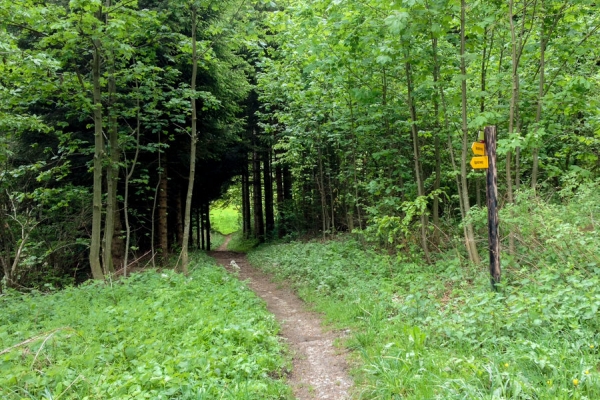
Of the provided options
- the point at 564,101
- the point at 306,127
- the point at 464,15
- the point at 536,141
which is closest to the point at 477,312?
the point at 536,141

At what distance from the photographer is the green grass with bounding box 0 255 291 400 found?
142 inches

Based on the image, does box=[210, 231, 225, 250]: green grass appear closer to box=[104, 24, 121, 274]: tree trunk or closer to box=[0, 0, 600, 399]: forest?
box=[0, 0, 600, 399]: forest

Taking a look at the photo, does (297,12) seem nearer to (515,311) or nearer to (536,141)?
(536,141)

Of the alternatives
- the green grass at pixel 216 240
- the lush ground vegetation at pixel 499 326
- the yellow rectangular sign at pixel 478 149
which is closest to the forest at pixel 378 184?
the lush ground vegetation at pixel 499 326

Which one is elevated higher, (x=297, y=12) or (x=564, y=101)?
(x=297, y=12)

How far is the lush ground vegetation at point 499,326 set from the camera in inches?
124

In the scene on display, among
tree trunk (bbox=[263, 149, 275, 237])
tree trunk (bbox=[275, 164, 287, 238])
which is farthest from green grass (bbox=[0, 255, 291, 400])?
tree trunk (bbox=[263, 149, 275, 237])

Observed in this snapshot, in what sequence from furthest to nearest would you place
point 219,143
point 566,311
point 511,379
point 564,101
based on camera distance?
point 219,143 < point 564,101 < point 566,311 < point 511,379

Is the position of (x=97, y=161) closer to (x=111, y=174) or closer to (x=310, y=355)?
(x=111, y=174)

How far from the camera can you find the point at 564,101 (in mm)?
6367

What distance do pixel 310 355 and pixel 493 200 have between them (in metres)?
3.23

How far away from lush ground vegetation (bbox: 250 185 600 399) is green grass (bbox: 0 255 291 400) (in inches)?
51.8

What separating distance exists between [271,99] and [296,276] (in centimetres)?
751

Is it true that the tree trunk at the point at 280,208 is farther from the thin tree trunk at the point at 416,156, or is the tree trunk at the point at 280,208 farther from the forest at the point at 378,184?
the thin tree trunk at the point at 416,156
